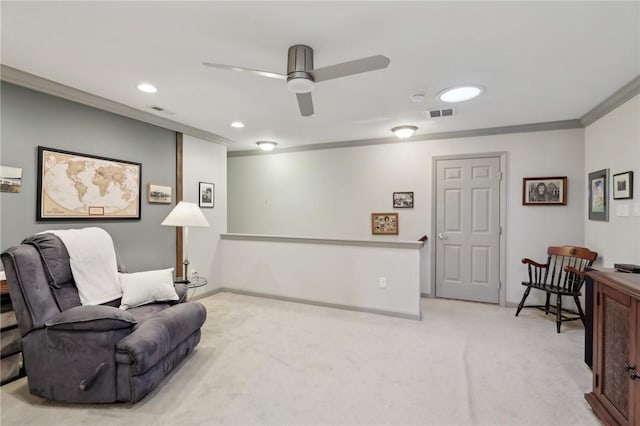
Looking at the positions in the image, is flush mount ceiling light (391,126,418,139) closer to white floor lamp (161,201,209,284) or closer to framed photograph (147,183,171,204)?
white floor lamp (161,201,209,284)

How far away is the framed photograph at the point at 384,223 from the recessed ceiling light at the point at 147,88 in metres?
3.33

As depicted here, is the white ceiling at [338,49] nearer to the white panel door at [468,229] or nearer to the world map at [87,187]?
the world map at [87,187]

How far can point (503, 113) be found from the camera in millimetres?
3422

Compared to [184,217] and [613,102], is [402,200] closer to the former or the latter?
[613,102]

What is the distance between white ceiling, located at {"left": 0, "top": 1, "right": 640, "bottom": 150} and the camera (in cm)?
169

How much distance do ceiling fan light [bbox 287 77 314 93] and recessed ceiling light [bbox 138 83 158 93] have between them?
1.62 metres

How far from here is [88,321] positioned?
6.13ft

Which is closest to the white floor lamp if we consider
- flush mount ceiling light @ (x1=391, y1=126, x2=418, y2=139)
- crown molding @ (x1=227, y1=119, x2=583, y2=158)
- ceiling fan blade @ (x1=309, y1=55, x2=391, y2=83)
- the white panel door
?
ceiling fan blade @ (x1=309, y1=55, x2=391, y2=83)

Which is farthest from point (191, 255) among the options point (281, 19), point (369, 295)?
point (281, 19)

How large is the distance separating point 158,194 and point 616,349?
4344 mm

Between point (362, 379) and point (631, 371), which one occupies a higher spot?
point (631, 371)

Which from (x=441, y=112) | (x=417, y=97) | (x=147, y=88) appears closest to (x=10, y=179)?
(x=147, y=88)

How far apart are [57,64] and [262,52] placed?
1670mm

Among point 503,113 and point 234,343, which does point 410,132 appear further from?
point 234,343
